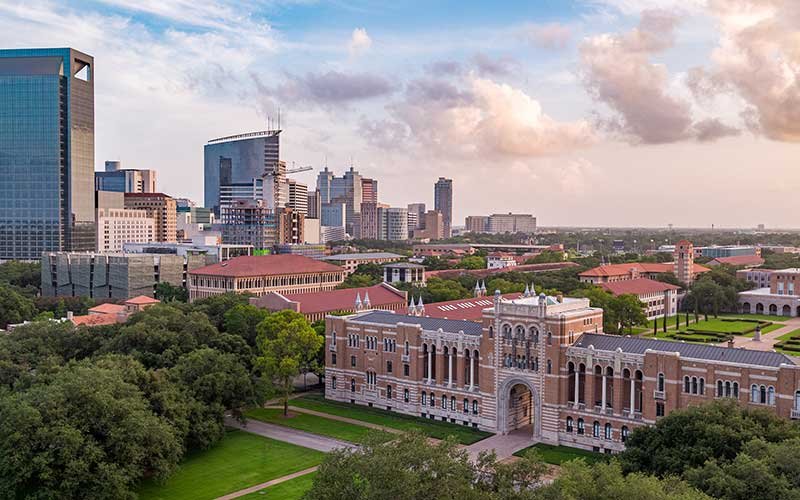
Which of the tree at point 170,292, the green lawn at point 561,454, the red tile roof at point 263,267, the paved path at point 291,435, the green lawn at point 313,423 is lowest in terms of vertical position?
the paved path at point 291,435

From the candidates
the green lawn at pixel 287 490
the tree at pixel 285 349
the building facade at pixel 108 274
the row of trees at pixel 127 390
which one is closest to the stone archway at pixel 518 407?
the green lawn at pixel 287 490

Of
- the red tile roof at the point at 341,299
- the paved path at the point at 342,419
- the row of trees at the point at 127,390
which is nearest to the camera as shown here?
the row of trees at the point at 127,390

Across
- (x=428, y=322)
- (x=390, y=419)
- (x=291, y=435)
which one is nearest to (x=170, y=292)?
(x=428, y=322)

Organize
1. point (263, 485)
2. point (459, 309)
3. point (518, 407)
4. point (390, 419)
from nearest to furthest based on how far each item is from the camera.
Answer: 1. point (263, 485)
2. point (518, 407)
3. point (390, 419)
4. point (459, 309)

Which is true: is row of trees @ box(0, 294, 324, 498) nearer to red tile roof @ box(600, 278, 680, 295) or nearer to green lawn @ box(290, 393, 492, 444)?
green lawn @ box(290, 393, 492, 444)

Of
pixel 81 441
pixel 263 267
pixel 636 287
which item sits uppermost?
pixel 263 267

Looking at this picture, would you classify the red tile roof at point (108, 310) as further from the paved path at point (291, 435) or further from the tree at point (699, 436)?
the tree at point (699, 436)

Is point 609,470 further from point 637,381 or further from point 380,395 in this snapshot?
point 380,395

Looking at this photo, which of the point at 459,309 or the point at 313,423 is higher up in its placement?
the point at 459,309

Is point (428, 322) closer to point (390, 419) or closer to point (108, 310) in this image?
point (390, 419)
